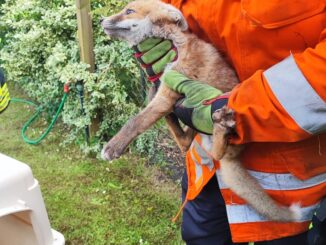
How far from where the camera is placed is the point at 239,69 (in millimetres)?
1616

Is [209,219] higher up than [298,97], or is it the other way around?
[298,97]

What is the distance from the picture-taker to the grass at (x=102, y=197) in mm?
3178

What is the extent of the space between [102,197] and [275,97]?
96.5 inches

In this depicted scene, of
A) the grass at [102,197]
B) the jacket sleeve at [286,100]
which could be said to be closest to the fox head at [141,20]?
the jacket sleeve at [286,100]

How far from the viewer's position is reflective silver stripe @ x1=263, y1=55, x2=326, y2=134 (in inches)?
51.8

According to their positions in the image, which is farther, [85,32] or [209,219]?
[85,32]

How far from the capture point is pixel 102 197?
358 cm

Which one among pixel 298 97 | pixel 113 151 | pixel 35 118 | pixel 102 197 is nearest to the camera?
pixel 298 97

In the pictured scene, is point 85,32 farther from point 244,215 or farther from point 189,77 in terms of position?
point 244,215

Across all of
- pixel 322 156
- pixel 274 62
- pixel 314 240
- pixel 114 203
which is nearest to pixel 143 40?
pixel 274 62

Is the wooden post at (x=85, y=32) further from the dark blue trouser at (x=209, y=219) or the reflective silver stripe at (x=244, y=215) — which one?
the reflective silver stripe at (x=244, y=215)

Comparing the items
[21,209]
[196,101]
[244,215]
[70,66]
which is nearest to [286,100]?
[196,101]

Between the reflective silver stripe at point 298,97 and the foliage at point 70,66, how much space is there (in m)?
2.37

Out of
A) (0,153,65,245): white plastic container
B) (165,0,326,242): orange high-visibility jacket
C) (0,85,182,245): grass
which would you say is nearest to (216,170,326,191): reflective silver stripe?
(165,0,326,242): orange high-visibility jacket
